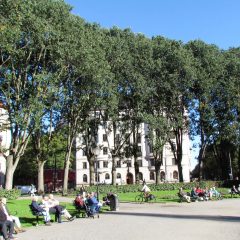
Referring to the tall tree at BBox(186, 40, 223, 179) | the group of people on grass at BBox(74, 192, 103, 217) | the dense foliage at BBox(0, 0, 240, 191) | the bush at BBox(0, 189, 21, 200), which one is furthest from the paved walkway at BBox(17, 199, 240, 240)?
the tall tree at BBox(186, 40, 223, 179)

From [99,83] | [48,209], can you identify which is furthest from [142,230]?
[99,83]

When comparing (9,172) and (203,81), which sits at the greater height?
(203,81)

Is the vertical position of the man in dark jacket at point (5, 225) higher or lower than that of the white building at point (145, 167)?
lower

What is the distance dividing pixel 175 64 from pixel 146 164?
168 feet

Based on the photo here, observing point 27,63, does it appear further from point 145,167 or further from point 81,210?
point 145,167

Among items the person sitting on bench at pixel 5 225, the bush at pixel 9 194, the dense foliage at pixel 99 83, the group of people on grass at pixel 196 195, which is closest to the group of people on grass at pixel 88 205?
the person sitting on bench at pixel 5 225

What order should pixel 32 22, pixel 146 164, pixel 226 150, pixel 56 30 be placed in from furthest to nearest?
pixel 146 164, pixel 226 150, pixel 56 30, pixel 32 22

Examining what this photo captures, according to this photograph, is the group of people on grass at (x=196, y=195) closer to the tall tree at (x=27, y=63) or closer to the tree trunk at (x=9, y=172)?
the tall tree at (x=27, y=63)

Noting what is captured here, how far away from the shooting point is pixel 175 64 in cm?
4366

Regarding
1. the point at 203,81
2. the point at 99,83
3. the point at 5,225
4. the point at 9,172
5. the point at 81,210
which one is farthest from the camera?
the point at 203,81

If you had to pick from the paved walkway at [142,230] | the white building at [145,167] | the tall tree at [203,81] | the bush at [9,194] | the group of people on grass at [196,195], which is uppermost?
the tall tree at [203,81]

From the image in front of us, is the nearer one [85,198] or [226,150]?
[85,198]

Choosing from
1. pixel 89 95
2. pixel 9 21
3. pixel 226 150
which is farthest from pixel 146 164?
pixel 9 21

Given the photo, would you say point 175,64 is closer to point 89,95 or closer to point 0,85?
point 89,95
